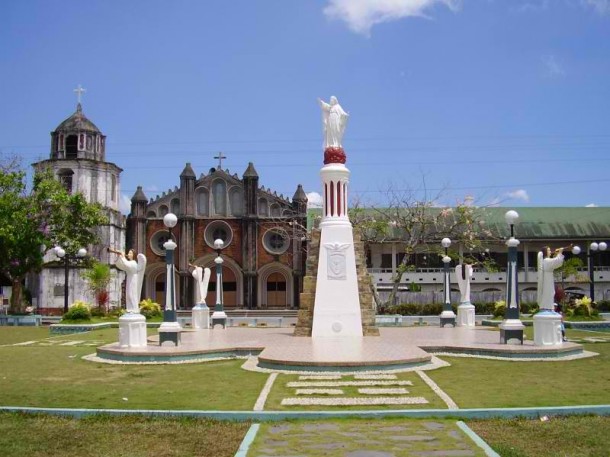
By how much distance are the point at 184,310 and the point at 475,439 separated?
125ft

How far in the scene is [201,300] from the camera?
82.3 feet

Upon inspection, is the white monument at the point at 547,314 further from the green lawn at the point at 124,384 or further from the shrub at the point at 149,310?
the shrub at the point at 149,310

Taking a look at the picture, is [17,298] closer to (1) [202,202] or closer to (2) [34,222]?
(2) [34,222]

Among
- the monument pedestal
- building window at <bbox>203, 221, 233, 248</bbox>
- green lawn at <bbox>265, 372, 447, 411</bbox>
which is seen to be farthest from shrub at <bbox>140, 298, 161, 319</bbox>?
green lawn at <bbox>265, 372, 447, 411</bbox>

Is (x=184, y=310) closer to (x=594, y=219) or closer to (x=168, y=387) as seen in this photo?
(x=594, y=219)

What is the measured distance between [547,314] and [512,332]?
989mm

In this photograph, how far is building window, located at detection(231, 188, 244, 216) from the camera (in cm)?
4741

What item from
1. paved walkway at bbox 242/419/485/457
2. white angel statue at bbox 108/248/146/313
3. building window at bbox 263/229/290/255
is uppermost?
building window at bbox 263/229/290/255

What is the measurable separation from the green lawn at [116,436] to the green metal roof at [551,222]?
3758cm

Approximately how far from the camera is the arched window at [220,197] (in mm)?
47344

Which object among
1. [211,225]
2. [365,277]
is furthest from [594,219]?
[365,277]

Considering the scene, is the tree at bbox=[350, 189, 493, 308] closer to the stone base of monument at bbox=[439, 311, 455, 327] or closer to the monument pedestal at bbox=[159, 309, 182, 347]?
the stone base of monument at bbox=[439, 311, 455, 327]

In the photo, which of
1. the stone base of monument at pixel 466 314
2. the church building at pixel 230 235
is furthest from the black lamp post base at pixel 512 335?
the church building at pixel 230 235

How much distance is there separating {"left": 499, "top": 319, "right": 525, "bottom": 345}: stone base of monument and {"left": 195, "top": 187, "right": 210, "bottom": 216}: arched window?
32765 mm
